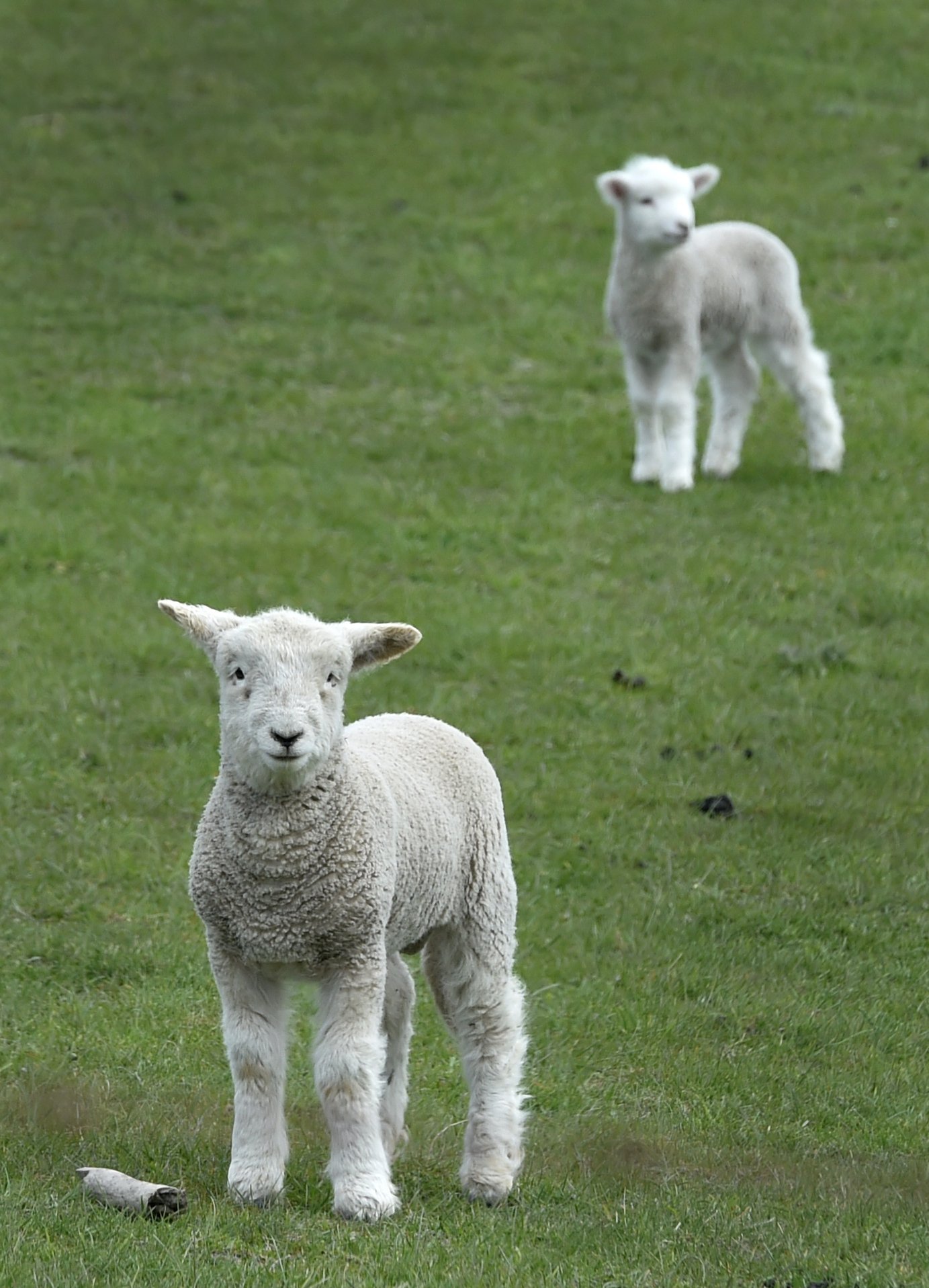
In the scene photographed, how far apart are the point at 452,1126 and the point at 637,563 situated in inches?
301

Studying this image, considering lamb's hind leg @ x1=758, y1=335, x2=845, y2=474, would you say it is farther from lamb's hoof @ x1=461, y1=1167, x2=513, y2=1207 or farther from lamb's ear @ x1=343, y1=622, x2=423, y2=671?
lamb's hoof @ x1=461, y1=1167, x2=513, y2=1207

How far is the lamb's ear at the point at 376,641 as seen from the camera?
5828 millimetres

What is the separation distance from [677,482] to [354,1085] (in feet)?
32.8

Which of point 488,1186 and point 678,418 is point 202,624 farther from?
point 678,418

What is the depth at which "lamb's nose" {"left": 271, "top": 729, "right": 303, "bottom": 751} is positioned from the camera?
17.7ft

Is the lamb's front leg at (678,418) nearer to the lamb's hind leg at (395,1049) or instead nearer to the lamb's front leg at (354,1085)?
the lamb's hind leg at (395,1049)

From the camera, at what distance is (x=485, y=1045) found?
20.4 feet

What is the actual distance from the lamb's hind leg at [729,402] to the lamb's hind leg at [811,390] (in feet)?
0.65

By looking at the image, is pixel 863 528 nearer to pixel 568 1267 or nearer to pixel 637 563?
pixel 637 563

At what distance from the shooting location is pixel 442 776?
6.35 meters

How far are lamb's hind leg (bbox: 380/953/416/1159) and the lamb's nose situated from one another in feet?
3.69

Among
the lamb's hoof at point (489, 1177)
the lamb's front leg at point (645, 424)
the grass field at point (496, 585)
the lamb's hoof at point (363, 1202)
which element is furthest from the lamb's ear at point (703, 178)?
the lamb's hoof at point (363, 1202)

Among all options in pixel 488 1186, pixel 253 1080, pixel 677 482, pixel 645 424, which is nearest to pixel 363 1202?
pixel 253 1080

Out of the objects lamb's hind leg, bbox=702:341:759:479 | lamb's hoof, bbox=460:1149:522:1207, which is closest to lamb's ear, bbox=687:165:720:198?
lamb's hind leg, bbox=702:341:759:479
